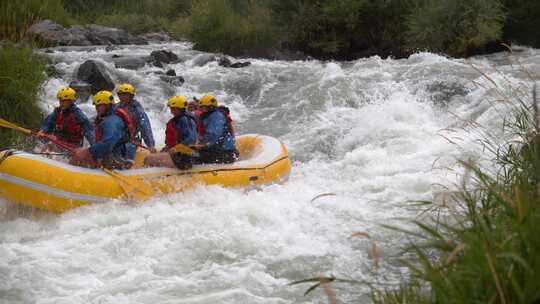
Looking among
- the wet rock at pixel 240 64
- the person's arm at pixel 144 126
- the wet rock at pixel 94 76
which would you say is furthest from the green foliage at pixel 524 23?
the person's arm at pixel 144 126

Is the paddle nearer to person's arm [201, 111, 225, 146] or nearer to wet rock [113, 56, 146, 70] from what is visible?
person's arm [201, 111, 225, 146]

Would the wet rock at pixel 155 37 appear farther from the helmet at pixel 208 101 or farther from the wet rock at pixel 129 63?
the helmet at pixel 208 101

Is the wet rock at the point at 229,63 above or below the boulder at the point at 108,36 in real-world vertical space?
below

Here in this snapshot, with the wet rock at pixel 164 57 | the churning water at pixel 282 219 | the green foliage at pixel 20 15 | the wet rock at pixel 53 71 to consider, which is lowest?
the churning water at pixel 282 219

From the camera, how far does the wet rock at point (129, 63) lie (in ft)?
38.6

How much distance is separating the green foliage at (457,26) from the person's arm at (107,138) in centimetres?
906

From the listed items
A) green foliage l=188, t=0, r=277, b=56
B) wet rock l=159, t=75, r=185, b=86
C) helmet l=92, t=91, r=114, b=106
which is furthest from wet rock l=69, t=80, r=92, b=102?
green foliage l=188, t=0, r=277, b=56

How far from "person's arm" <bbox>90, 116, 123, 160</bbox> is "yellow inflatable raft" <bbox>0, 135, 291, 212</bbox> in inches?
6.7

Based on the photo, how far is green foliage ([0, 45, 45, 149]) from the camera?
693cm

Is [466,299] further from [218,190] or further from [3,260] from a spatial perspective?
[218,190]

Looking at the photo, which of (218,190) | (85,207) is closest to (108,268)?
(85,207)

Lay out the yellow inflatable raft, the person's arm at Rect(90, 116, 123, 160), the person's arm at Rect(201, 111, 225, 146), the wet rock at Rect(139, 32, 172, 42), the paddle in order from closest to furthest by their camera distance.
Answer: the yellow inflatable raft, the paddle, the person's arm at Rect(90, 116, 123, 160), the person's arm at Rect(201, 111, 225, 146), the wet rock at Rect(139, 32, 172, 42)

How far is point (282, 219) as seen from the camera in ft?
17.2

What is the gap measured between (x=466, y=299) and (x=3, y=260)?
11.3ft
